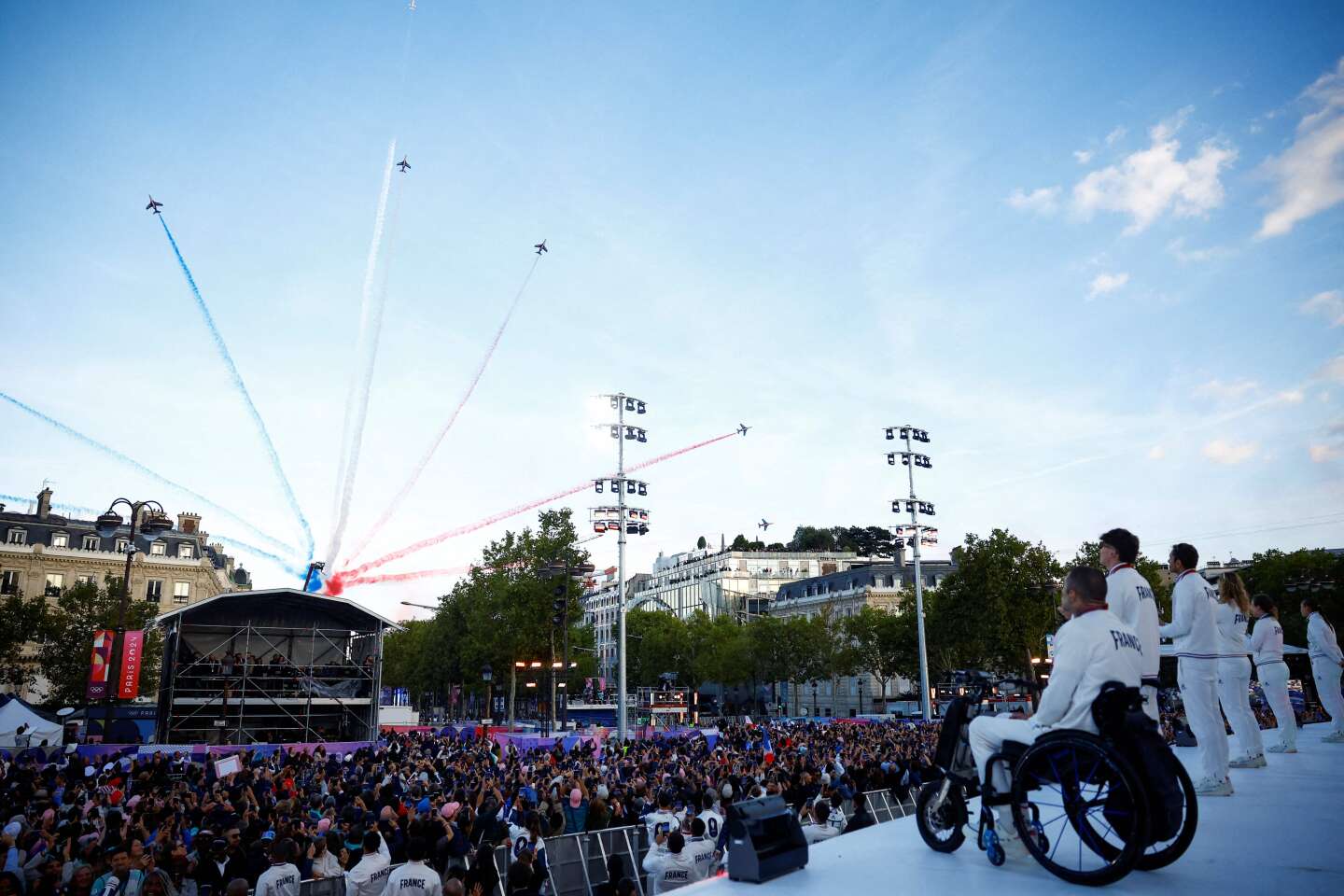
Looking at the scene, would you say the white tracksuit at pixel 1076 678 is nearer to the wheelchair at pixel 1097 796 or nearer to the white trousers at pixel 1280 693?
the wheelchair at pixel 1097 796

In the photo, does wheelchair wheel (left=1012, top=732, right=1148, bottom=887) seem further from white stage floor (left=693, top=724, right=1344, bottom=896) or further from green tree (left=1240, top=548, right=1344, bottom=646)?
green tree (left=1240, top=548, right=1344, bottom=646)

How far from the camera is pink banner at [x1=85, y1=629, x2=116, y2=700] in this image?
23391mm

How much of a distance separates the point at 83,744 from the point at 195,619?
567 inches

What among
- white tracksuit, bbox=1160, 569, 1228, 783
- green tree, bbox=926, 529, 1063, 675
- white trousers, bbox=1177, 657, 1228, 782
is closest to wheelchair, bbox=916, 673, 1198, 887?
white trousers, bbox=1177, 657, 1228, 782

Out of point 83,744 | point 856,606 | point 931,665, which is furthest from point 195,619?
point 856,606

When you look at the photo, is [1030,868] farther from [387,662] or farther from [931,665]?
[387,662]

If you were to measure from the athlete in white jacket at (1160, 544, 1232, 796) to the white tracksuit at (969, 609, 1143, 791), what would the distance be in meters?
2.82

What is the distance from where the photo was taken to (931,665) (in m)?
64.8

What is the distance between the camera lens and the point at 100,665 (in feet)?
79.0

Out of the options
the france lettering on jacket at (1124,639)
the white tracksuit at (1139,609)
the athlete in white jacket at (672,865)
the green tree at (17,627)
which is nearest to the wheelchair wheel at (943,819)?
the france lettering on jacket at (1124,639)

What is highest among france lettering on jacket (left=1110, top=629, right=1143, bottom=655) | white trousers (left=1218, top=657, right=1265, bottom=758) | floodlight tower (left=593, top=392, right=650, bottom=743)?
floodlight tower (left=593, top=392, right=650, bottom=743)

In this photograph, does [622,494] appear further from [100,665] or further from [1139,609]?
[1139,609]

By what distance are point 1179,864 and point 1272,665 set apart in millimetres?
6937

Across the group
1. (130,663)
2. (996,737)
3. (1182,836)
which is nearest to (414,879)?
(996,737)
